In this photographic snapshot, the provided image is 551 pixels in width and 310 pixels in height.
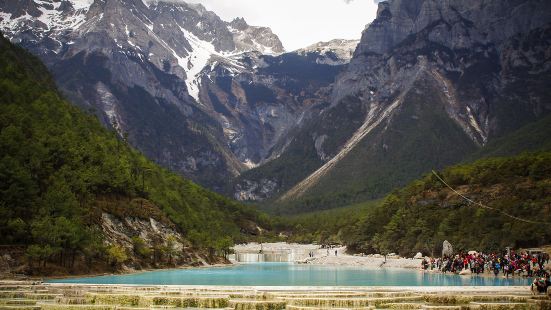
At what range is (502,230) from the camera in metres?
114

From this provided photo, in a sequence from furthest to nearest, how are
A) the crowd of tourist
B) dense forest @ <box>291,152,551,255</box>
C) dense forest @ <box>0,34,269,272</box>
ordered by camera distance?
dense forest @ <box>291,152,551,255</box>, dense forest @ <box>0,34,269,272</box>, the crowd of tourist

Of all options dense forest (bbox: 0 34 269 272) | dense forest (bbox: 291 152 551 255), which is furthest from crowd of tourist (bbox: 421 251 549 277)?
dense forest (bbox: 0 34 269 272)

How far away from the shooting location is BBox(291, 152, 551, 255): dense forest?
114m

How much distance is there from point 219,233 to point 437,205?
59418 mm

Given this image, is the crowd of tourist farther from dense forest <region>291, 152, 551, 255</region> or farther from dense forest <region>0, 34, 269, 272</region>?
dense forest <region>0, 34, 269, 272</region>

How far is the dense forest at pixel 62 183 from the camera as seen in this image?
86.0 metres

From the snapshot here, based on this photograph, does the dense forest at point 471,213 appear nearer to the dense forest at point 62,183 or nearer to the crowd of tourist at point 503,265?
the crowd of tourist at point 503,265

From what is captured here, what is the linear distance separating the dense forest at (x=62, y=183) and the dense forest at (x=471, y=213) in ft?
140

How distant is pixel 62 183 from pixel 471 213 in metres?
83.8

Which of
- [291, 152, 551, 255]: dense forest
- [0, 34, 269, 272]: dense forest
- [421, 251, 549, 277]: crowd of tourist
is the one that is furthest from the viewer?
[291, 152, 551, 255]: dense forest

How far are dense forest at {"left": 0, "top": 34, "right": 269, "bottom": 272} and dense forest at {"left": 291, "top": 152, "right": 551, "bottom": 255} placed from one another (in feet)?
140

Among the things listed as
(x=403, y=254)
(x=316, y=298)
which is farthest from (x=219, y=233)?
(x=316, y=298)

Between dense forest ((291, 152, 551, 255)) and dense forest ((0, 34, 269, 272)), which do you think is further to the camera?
dense forest ((291, 152, 551, 255))

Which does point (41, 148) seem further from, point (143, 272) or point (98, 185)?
point (143, 272)
